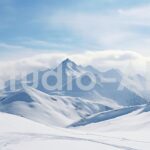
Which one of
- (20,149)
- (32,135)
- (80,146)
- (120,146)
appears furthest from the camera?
(32,135)

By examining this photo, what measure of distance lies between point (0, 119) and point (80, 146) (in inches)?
782

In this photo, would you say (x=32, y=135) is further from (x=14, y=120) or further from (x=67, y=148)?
(x=14, y=120)

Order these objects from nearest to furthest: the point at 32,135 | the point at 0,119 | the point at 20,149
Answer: the point at 20,149 < the point at 32,135 < the point at 0,119

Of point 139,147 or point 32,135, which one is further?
point 32,135

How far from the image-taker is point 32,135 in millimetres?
45906

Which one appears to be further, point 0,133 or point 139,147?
point 0,133

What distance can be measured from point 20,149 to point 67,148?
428 cm

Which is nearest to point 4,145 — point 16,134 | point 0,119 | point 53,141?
point 53,141

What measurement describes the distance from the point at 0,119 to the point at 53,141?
56.7 ft

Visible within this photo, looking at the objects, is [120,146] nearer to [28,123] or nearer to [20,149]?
[20,149]

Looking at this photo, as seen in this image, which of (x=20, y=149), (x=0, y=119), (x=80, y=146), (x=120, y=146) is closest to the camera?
(x=20, y=149)

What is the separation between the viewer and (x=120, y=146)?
4191 cm

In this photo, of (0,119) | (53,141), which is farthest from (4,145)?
(0,119)

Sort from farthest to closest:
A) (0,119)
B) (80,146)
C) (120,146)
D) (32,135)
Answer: (0,119)
(32,135)
(120,146)
(80,146)
